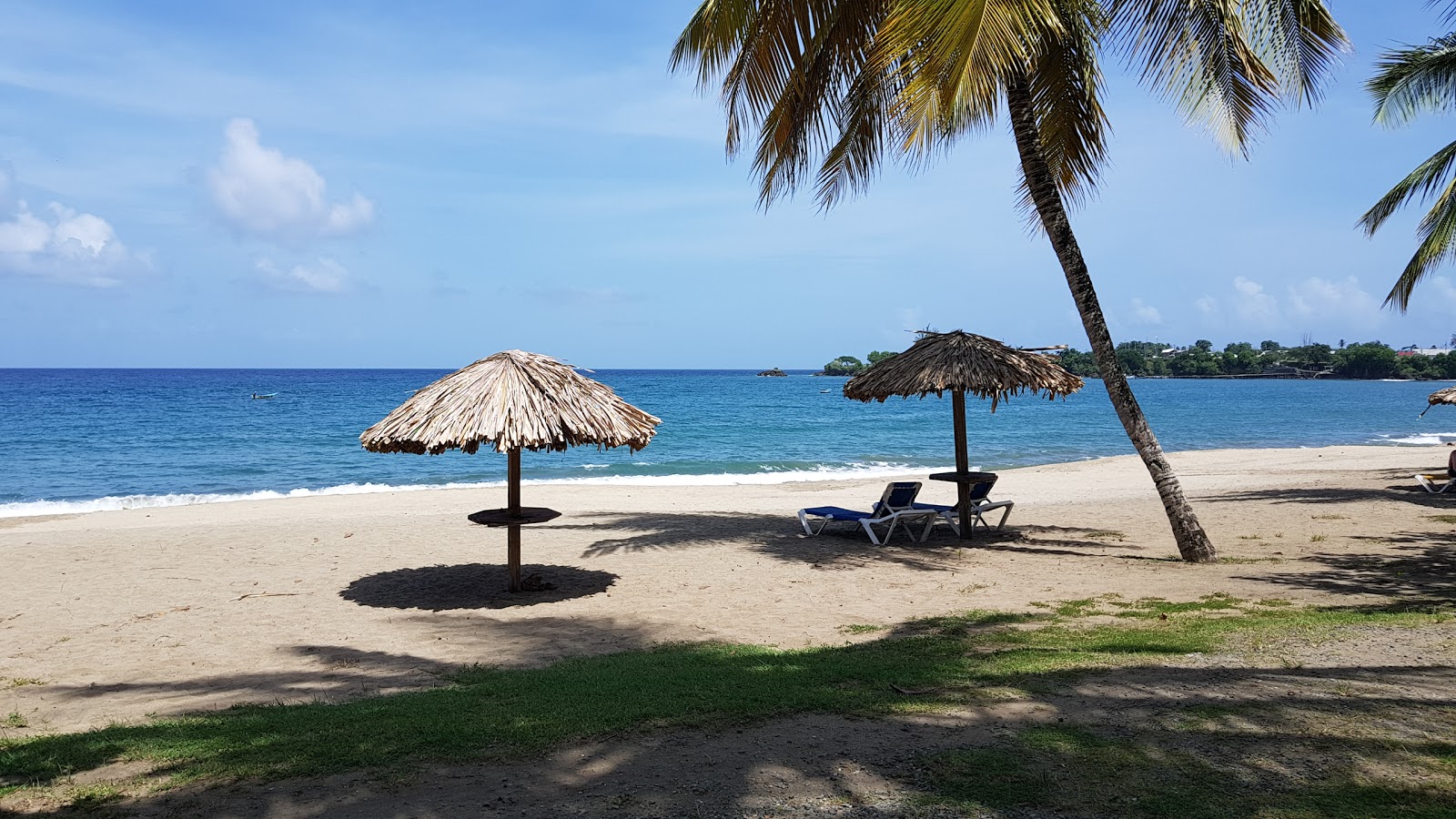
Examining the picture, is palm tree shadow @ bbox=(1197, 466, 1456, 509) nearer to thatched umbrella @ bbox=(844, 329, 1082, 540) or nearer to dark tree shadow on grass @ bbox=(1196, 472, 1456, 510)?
dark tree shadow on grass @ bbox=(1196, 472, 1456, 510)

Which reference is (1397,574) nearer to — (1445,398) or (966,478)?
(966,478)

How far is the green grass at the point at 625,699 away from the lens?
3.78 m

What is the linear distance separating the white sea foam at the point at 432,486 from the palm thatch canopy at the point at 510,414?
11.8 m

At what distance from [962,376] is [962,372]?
8 centimetres

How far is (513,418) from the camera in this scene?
25.4ft

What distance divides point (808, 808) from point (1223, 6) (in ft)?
27.7

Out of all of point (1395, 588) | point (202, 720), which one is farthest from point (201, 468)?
point (1395, 588)

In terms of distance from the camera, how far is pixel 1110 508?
44.7ft

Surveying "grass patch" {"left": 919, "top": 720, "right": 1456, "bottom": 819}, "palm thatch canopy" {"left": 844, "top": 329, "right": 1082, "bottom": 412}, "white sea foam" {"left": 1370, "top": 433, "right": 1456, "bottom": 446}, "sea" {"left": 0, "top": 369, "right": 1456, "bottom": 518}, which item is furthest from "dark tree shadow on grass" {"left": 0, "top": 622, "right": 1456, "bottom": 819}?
"white sea foam" {"left": 1370, "top": 433, "right": 1456, "bottom": 446}

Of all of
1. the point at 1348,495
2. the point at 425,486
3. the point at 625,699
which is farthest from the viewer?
the point at 425,486

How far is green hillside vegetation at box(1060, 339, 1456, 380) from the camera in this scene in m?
106

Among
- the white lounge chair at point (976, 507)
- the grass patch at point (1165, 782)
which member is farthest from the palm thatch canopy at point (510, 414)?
the grass patch at point (1165, 782)

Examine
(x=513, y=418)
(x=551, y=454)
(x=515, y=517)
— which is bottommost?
(x=551, y=454)

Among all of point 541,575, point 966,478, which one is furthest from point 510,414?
point 966,478
